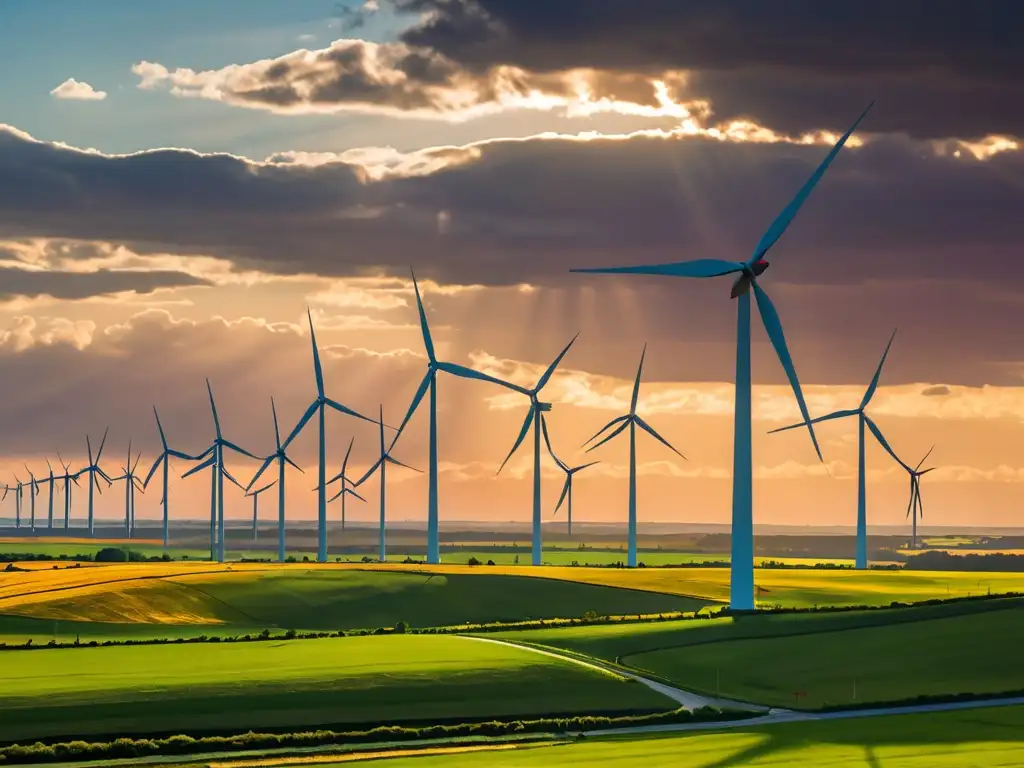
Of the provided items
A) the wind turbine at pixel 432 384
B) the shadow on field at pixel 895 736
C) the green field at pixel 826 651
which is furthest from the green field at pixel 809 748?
the wind turbine at pixel 432 384

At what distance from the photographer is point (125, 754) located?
72.1m

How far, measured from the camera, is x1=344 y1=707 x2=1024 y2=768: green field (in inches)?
2616

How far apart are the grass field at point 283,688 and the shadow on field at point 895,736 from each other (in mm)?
11387

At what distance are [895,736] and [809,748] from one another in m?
5.56

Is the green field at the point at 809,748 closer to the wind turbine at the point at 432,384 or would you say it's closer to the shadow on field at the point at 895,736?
the shadow on field at the point at 895,736

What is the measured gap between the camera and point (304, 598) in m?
143

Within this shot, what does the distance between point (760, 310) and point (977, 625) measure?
2651 cm

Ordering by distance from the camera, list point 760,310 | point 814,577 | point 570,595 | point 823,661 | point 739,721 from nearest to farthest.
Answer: point 739,721, point 823,661, point 760,310, point 570,595, point 814,577

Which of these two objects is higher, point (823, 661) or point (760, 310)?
point (760, 310)

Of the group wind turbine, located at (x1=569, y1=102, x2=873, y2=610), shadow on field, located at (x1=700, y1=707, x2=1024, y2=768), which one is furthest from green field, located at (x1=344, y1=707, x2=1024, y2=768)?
wind turbine, located at (x1=569, y1=102, x2=873, y2=610)

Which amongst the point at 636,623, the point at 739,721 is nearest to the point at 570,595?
the point at 636,623

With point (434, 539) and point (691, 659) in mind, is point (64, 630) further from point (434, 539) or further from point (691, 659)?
point (434, 539)

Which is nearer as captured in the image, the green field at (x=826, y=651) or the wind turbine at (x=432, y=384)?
the green field at (x=826, y=651)

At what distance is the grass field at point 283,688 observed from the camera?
7769cm
